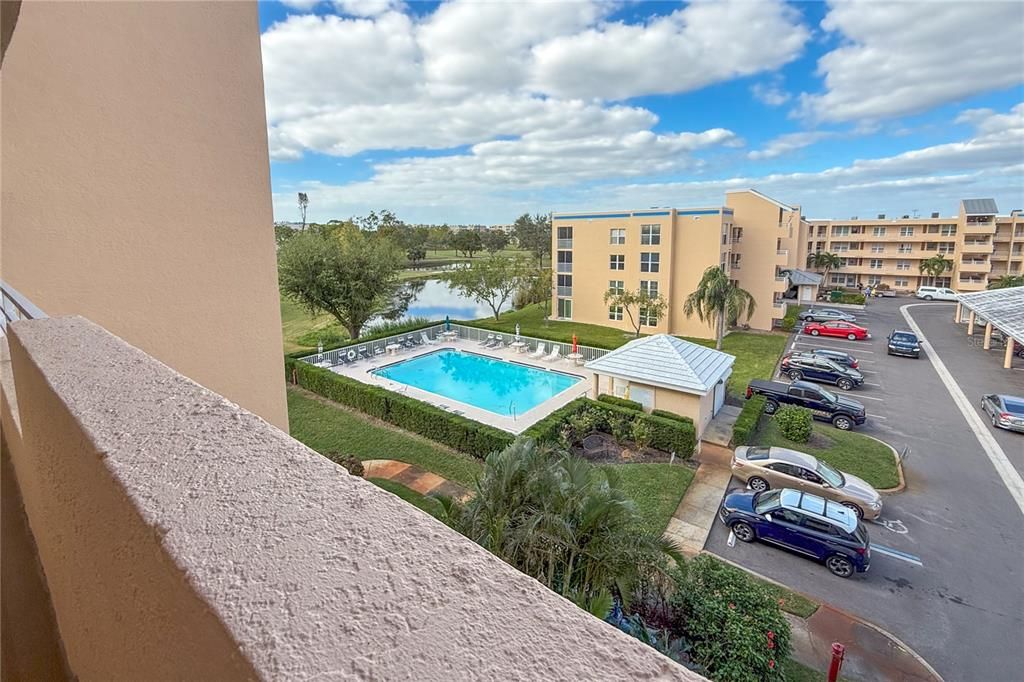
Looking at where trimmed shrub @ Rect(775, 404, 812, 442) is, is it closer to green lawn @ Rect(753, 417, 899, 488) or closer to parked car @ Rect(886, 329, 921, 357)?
green lawn @ Rect(753, 417, 899, 488)

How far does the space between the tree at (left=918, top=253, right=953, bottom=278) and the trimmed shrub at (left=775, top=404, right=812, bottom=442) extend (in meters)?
42.8

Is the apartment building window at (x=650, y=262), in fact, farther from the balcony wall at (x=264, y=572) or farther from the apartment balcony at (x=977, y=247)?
the apartment balcony at (x=977, y=247)

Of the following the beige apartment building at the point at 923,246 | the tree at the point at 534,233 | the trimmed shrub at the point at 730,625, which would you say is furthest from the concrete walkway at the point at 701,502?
the tree at the point at 534,233

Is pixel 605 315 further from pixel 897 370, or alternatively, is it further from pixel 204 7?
pixel 204 7

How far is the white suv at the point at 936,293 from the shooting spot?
43.5m

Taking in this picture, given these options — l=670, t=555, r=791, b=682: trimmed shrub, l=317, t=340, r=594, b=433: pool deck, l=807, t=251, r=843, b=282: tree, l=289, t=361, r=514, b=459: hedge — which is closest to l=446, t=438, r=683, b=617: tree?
l=670, t=555, r=791, b=682: trimmed shrub

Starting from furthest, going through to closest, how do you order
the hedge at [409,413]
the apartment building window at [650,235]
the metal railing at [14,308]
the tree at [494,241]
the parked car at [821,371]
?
the tree at [494,241]
the apartment building window at [650,235]
the parked car at [821,371]
the hedge at [409,413]
the metal railing at [14,308]

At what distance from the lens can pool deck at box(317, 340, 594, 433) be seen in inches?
690

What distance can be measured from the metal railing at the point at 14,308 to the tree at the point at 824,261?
57.9 meters

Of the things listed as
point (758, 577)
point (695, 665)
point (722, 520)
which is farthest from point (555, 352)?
point (695, 665)

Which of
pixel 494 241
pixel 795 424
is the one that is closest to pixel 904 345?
pixel 795 424

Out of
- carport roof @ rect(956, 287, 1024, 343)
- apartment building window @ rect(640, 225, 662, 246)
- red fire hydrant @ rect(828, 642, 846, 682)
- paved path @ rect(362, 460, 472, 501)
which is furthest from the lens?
apartment building window @ rect(640, 225, 662, 246)

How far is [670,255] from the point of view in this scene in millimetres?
29234

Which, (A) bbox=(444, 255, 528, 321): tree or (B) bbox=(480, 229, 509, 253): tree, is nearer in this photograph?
(A) bbox=(444, 255, 528, 321): tree
